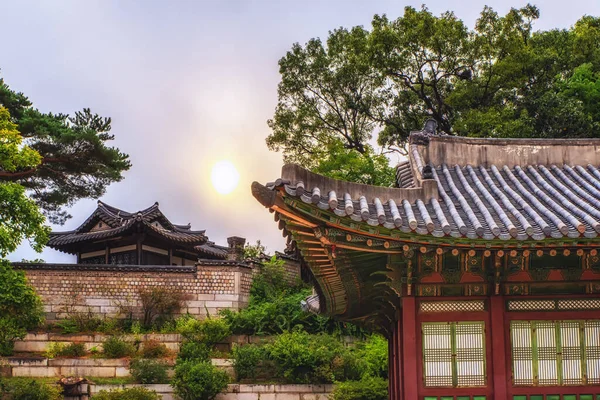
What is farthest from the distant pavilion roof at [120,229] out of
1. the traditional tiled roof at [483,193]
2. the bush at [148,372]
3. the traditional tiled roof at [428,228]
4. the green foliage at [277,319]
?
the traditional tiled roof at [428,228]

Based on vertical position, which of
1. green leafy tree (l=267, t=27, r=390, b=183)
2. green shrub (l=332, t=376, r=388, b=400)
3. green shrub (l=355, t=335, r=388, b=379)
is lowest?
green shrub (l=332, t=376, r=388, b=400)

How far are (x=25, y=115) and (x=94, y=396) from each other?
13993 millimetres

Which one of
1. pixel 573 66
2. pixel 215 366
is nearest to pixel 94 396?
pixel 215 366

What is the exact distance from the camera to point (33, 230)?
20781mm

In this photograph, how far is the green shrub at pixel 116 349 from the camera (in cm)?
2633

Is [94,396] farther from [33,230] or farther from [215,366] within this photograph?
[33,230]

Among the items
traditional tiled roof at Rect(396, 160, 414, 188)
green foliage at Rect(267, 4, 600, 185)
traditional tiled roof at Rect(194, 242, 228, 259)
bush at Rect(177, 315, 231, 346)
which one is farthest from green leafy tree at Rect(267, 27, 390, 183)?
traditional tiled roof at Rect(396, 160, 414, 188)

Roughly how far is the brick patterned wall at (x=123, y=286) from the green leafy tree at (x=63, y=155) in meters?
4.32

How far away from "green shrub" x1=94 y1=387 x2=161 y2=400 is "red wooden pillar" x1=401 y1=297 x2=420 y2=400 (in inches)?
617

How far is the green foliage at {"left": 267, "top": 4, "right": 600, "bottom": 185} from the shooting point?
33.5m

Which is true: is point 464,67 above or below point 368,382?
above

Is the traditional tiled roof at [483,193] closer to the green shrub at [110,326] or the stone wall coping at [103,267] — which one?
the green shrub at [110,326]

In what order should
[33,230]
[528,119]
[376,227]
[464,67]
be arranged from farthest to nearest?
1. [464,67]
2. [528,119]
3. [33,230]
4. [376,227]

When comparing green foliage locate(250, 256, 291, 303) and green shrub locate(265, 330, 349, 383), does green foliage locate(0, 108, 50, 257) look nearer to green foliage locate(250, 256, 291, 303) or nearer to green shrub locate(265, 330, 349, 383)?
green shrub locate(265, 330, 349, 383)
